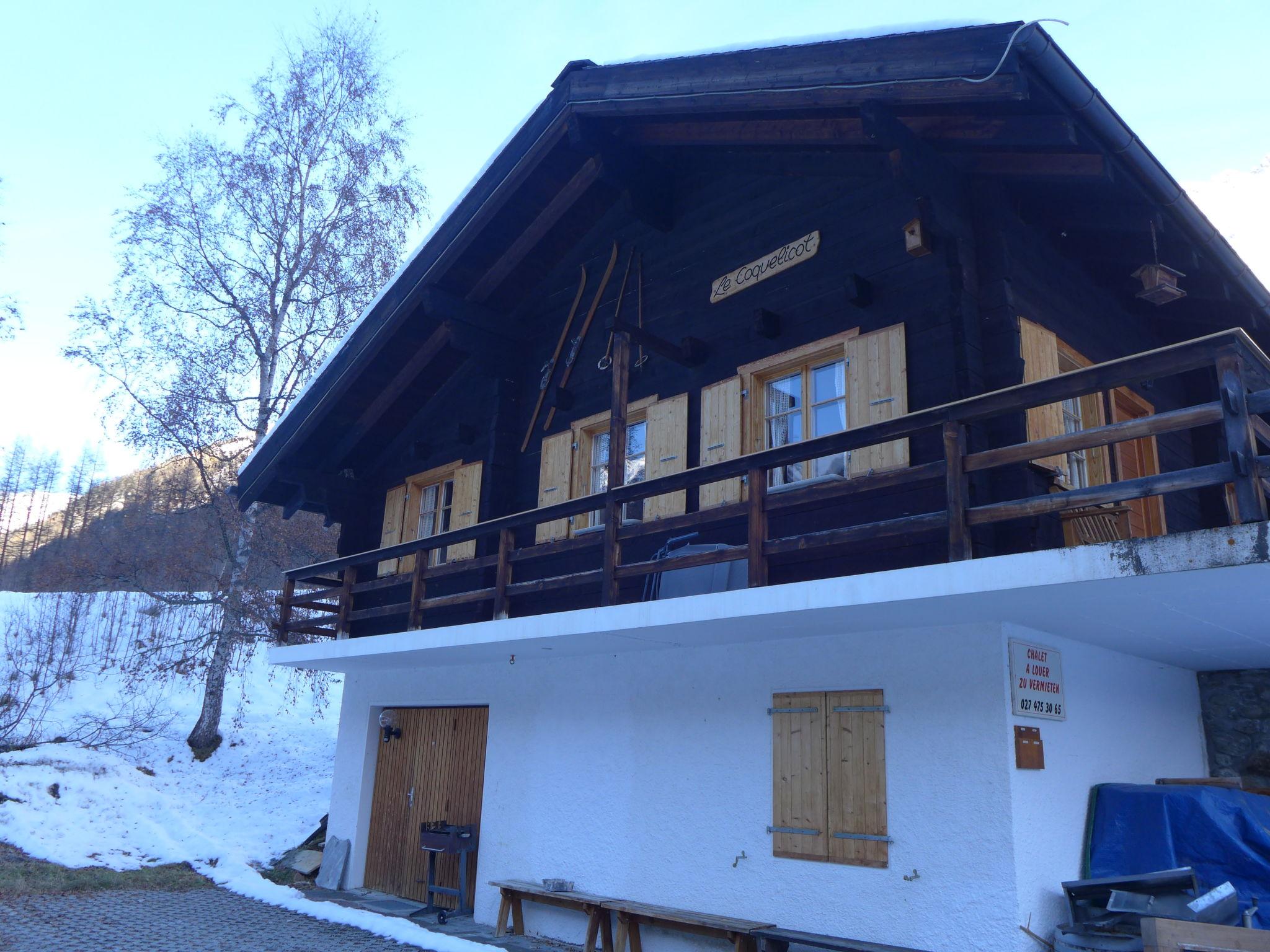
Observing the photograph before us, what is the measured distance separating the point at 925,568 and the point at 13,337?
51.6 ft

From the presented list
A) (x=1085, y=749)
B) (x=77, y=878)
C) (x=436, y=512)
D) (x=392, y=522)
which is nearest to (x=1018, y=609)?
(x=1085, y=749)

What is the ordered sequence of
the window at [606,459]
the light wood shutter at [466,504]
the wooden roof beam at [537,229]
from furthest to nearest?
the light wood shutter at [466,504]
the wooden roof beam at [537,229]
the window at [606,459]

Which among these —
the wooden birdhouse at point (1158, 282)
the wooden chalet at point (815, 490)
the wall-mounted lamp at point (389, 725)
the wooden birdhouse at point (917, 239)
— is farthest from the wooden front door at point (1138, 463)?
the wall-mounted lamp at point (389, 725)

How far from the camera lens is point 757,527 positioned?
671 cm

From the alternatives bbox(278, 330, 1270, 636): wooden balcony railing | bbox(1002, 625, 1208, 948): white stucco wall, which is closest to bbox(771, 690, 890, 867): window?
bbox(1002, 625, 1208, 948): white stucco wall

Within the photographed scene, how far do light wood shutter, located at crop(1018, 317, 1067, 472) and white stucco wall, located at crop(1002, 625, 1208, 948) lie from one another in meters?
1.47

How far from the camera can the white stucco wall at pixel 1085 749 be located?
6191mm

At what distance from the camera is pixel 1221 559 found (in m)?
4.54

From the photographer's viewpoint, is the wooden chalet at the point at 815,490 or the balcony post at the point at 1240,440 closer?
the balcony post at the point at 1240,440

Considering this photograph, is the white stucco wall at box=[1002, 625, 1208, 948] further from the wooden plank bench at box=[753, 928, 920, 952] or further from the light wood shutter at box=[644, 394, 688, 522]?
the light wood shutter at box=[644, 394, 688, 522]

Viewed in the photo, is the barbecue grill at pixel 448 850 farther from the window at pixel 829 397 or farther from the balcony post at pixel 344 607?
the window at pixel 829 397

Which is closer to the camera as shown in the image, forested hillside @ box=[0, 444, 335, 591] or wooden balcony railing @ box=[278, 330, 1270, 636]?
wooden balcony railing @ box=[278, 330, 1270, 636]

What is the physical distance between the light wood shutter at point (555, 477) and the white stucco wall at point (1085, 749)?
17.2ft

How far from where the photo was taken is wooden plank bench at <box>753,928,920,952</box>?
245 inches
